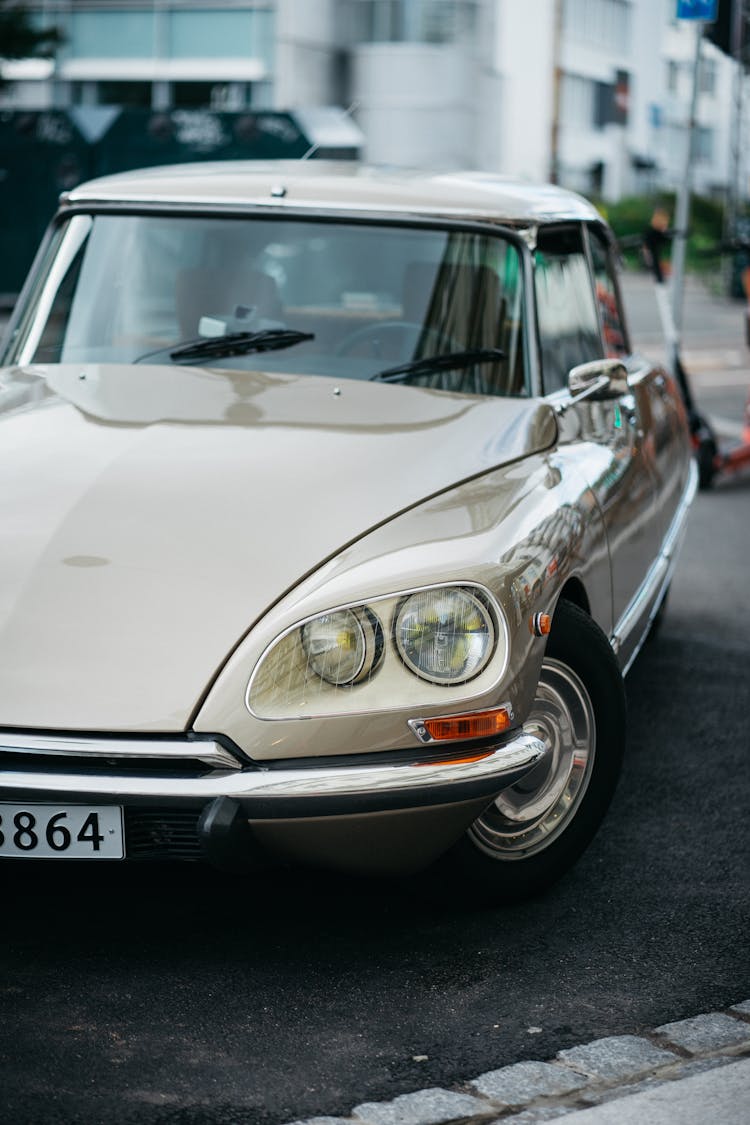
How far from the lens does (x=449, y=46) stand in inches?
1426

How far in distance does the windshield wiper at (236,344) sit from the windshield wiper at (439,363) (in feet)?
0.92

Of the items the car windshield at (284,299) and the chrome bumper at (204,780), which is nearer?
the chrome bumper at (204,780)

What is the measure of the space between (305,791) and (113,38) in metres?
31.6

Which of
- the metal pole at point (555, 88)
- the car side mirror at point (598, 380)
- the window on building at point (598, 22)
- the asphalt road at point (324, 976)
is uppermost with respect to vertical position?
the window on building at point (598, 22)

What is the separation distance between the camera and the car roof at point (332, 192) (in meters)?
4.59

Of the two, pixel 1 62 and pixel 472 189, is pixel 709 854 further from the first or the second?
pixel 1 62

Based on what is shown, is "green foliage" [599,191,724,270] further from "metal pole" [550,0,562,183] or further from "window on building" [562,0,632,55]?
"metal pole" [550,0,562,183]

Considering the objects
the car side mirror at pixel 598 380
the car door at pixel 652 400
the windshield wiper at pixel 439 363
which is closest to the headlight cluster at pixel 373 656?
the windshield wiper at pixel 439 363

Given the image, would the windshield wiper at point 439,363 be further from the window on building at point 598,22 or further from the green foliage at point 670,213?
the window on building at point 598,22

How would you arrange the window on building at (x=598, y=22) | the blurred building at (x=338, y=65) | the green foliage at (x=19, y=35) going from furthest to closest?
the window on building at (x=598, y=22) → the blurred building at (x=338, y=65) → the green foliage at (x=19, y=35)

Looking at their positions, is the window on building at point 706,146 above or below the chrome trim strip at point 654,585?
above

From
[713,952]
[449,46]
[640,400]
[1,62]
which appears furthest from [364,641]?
[449,46]

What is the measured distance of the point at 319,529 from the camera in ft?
11.4

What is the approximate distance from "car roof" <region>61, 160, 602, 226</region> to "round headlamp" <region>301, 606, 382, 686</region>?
173cm
